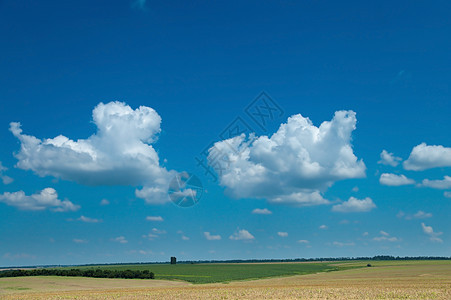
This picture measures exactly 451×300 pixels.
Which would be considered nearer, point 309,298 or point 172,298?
point 309,298

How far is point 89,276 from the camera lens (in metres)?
93.9

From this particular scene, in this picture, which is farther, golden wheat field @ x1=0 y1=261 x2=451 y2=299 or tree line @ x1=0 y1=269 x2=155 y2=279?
tree line @ x1=0 y1=269 x2=155 y2=279

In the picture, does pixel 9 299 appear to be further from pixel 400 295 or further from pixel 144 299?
pixel 400 295

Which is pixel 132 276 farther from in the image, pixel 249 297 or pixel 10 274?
pixel 249 297

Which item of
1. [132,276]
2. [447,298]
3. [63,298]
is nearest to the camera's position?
[447,298]

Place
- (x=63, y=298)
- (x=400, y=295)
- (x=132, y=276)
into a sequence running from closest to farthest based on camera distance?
1. (x=400, y=295)
2. (x=63, y=298)
3. (x=132, y=276)

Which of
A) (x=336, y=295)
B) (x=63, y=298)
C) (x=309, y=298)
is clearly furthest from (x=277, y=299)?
(x=63, y=298)

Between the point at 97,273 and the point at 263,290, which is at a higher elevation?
the point at 97,273

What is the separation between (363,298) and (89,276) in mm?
72027

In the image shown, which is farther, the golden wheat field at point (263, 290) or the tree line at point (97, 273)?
the tree line at point (97, 273)

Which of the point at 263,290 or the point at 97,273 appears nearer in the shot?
the point at 263,290

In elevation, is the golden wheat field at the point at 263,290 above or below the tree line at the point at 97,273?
below

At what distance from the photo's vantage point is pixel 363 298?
1518 inches

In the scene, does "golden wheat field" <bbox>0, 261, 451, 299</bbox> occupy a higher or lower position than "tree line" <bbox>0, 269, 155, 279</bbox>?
lower
